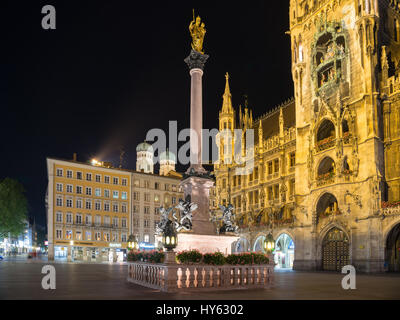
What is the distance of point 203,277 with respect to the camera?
18250 mm

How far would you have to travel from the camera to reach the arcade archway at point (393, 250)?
126 feet

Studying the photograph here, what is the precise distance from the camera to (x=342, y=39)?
45875 mm

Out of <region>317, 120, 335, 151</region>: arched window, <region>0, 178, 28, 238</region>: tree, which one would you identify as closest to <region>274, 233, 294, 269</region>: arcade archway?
<region>317, 120, 335, 151</region>: arched window

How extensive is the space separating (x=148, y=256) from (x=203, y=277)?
4.19 metres

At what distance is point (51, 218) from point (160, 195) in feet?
79.2

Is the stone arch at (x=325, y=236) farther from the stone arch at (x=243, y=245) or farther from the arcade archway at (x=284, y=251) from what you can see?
the stone arch at (x=243, y=245)

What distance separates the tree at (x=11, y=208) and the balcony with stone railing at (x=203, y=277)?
46.5 metres

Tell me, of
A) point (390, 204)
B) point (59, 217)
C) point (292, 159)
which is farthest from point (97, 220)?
point (390, 204)

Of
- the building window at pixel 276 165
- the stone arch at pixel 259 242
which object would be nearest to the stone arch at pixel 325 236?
the stone arch at pixel 259 242

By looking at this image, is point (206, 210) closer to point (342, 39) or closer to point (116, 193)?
point (342, 39)

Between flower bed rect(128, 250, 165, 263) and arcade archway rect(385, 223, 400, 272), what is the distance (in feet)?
85.4

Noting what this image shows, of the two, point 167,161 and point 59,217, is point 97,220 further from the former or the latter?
point 167,161

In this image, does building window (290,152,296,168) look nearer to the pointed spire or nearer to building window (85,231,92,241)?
the pointed spire

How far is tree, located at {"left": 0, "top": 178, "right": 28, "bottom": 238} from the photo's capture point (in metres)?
59.8
